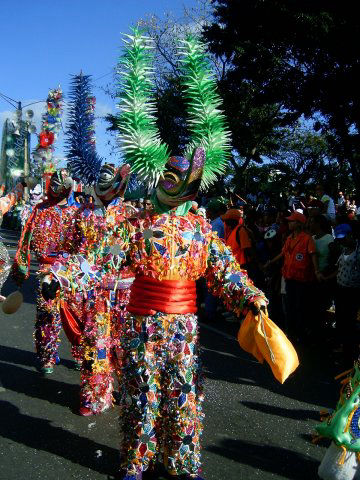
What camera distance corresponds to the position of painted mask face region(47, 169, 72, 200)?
5.21 meters

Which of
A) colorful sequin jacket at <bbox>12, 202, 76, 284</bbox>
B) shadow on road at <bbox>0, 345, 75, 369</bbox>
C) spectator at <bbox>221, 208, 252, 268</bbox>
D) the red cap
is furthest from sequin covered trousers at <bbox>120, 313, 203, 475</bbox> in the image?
spectator at <bbox>221, 208, 252, 268</bbox>

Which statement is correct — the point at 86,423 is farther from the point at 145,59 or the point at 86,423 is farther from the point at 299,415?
the point at 145,59

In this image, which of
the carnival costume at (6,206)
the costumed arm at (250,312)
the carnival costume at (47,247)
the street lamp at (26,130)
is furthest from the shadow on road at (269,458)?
the street lamp at (26,130)

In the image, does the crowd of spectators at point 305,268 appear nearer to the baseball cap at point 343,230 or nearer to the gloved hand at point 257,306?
Result: the baseball cap at point 343,230

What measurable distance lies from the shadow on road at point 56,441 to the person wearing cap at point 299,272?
12.6 feet

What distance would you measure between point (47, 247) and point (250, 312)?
2.90 m

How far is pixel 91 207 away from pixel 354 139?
389 inches

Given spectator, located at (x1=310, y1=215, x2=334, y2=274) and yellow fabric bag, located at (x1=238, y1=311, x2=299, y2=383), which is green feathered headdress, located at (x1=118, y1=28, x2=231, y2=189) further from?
spectator, located at (x1=310, y1=215, x2=334, y2=274)

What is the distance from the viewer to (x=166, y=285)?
3066 mm

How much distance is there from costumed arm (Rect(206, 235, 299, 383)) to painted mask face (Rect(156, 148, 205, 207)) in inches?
15.3

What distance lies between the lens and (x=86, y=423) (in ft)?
13.5

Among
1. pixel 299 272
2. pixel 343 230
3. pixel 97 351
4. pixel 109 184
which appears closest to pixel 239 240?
pixel 299 272

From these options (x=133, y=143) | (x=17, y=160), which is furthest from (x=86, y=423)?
(x=17, y=160)

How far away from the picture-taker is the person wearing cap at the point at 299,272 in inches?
270
